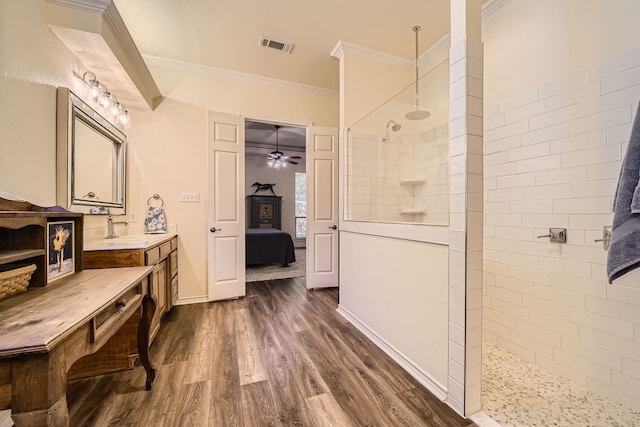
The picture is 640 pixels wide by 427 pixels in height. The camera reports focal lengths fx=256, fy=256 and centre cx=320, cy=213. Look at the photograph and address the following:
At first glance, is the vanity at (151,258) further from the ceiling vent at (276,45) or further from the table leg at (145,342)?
the ceiling vent at (276,45)

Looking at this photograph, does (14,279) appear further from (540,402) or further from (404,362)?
(540,402)

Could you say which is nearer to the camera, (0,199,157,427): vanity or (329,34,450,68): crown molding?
(0,199,157,427): vanity

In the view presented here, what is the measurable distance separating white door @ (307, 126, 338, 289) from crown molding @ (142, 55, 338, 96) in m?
0.59

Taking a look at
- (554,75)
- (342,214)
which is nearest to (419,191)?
(342,214)

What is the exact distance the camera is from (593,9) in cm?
154

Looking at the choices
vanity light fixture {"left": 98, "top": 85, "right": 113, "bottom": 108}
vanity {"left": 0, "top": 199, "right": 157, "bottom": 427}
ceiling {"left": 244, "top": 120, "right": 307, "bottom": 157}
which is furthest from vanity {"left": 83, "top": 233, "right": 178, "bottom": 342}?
ceiling {"left": 244, "top": 120, "right": 307, "bottom": 157}

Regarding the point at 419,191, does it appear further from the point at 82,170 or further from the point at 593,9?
the point at 82,170

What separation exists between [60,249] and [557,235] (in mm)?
2833

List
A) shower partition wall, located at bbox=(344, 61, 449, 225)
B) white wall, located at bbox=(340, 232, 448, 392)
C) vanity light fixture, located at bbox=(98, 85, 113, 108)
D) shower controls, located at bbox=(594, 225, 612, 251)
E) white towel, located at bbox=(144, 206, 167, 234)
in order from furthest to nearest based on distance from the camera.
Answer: white towel, located at bbox=(144, 206, 167, 234) → shower partition wall, located at bbox=(344, 61, 449, 225) → vanity light fixture, located at bbox=(98, 85, 113, 108) → white wall, located at bbox=(340, 232, 448, 392) → shower controls, located at bbox=(594, 225, 612, 251)

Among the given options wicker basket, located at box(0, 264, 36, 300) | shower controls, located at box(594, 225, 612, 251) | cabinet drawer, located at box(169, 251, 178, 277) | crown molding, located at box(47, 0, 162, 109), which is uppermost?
crown molding, located at box(47, 0, 162, 109)

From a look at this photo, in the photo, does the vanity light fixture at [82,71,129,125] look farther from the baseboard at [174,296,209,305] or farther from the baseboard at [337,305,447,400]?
the baseboard at [337,305,447,400]

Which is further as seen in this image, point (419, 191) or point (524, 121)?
point (419, 191)

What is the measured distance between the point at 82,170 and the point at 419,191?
3.12 meters

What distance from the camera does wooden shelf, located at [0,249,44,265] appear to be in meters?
0.92
